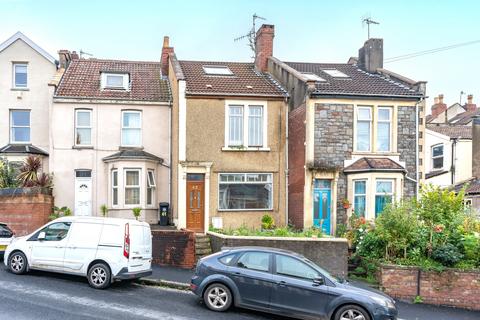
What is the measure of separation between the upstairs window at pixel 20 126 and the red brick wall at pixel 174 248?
11002mm

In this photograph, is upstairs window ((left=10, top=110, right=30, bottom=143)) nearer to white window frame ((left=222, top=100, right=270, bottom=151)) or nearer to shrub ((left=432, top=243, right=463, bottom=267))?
white window frame ((left=222, top=100, right=270, bottom=151))

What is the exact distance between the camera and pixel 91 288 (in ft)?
36.1

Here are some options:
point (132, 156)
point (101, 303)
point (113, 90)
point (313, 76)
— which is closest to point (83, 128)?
point (113, 90)

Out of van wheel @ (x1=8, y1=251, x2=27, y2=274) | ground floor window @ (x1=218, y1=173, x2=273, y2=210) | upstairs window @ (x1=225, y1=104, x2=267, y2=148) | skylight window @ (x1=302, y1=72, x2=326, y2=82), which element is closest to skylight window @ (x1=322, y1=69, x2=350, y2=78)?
skylight window @ (x1=302, y1=72, x2=326, y2=82)

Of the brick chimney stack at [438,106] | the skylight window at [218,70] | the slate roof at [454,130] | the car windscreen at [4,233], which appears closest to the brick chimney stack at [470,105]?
the brick chimney stack at [438,106]

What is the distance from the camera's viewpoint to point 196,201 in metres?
18.3

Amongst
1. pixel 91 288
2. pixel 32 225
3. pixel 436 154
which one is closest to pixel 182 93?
pixel 32 225

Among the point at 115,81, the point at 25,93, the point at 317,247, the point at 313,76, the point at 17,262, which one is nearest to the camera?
the point at 17,262

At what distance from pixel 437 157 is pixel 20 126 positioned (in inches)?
1035

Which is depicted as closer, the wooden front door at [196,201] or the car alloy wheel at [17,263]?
the car alloy wheel at [17,263]

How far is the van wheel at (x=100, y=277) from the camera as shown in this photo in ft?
36.1

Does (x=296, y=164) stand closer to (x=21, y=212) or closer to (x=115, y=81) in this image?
(x=115, y=81)

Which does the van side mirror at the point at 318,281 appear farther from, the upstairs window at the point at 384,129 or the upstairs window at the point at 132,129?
the upstairs window at the point at 132,129

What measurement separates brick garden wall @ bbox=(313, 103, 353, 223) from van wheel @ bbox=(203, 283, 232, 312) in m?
9.14
